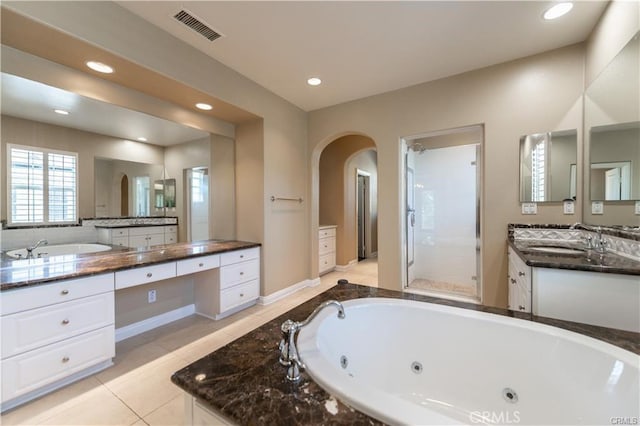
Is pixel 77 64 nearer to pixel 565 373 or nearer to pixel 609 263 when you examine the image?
pixel 565 373

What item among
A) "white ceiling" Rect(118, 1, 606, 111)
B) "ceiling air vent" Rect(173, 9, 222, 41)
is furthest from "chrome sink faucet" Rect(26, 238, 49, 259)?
"ceiling air vent" Rect(173, 9, 222, 41)

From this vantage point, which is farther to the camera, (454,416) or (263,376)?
(454,416)

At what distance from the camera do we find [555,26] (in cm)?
202

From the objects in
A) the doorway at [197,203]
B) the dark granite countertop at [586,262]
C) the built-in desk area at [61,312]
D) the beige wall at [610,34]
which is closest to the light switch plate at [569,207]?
the dark granite countertop at [586,262]

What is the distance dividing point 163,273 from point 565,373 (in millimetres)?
2677

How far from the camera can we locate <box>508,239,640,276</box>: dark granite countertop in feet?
4.32

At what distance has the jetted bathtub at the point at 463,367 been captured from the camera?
0.96 metres

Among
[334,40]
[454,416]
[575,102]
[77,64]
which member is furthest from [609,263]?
[77,64]

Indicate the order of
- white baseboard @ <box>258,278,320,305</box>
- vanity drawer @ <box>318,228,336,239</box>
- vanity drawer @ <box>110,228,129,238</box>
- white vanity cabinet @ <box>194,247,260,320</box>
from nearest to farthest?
vanity drawer @ <box>110,228,129,238</box>, white vanity cabinet @ <box>194,247,260,320</box>, white baseboard @ <box>258,278,320,305</box>, vanity drawer @ <box>318,228,336,239</box>

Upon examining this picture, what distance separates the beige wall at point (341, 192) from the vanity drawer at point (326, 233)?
17 centimetres

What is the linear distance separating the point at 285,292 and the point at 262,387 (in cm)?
264

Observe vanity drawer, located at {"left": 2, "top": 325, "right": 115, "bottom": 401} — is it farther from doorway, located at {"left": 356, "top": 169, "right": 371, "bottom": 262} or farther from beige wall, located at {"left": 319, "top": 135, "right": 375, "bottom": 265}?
doorway, located at {"left": 356, "top": 169, "right": 371, "bottom": 262}
